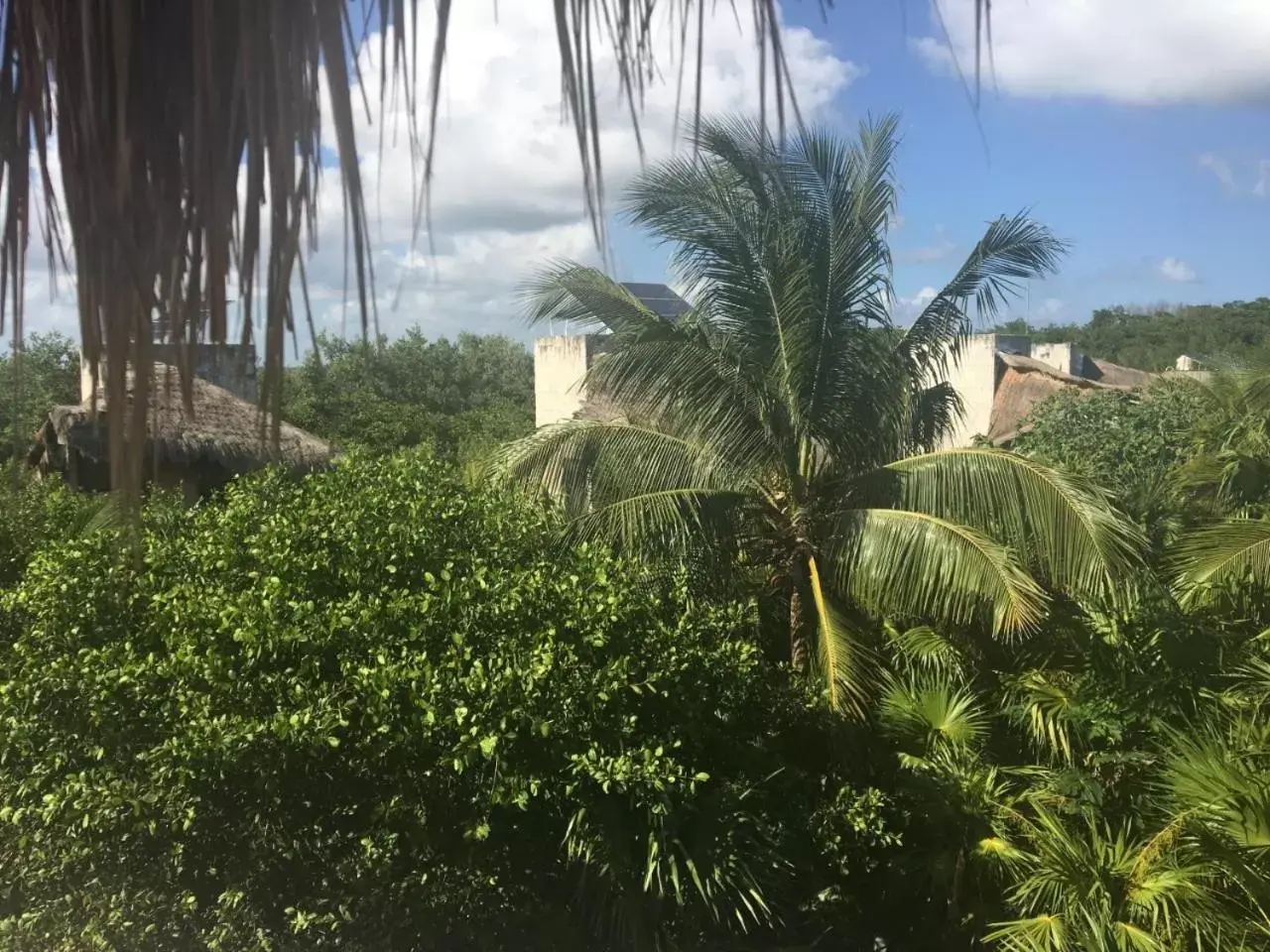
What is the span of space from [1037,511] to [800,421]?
1862 millimetres

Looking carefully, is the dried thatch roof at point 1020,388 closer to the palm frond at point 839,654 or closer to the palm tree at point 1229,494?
the palm tree at point 1229,494

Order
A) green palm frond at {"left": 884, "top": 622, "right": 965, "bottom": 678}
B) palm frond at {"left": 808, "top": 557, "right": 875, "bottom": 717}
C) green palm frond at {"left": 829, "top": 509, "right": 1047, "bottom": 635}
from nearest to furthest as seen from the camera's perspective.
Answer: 1. green palm frond at {"left": 829, "top": 509, "right": 1047, "bottom": 635}
2. palm frond at {"left": 808, "top": 557, "right": 875, "bottom": 717}
3. green palm frond at {"left": 884, "top": 622, "right": 965, "bottom": 678}

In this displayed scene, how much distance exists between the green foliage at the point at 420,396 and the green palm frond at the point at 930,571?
11.5 feet

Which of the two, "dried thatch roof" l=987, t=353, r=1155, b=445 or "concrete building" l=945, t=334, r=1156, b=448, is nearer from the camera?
"dried thatch roof" l=987, t=353, r=1155, b=445

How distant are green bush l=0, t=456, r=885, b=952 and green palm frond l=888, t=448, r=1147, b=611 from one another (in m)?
2.39

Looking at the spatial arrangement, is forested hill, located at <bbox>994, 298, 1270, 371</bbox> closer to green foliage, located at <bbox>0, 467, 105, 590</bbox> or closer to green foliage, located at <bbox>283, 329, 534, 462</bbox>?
green foliage, located at <bbox>283, 329, 534, 462</bbox>

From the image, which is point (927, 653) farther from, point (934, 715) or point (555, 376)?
point (555, 376)

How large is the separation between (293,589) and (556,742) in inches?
69.4

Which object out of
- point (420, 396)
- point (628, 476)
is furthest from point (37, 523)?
point (420, 396)

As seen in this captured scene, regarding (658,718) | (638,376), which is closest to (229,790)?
(658,718)

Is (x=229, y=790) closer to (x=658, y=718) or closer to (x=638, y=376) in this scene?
(x=658, y=718)

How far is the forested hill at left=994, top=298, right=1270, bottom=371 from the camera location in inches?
1443

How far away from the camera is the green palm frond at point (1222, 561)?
7359 millimetres

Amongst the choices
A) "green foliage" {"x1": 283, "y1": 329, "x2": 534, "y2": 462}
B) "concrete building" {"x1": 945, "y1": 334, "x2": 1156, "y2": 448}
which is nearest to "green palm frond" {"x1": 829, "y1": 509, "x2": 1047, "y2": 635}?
"green foliage" {"x1": 283, "y1": 329, "x2": 534, "y2": 462}
